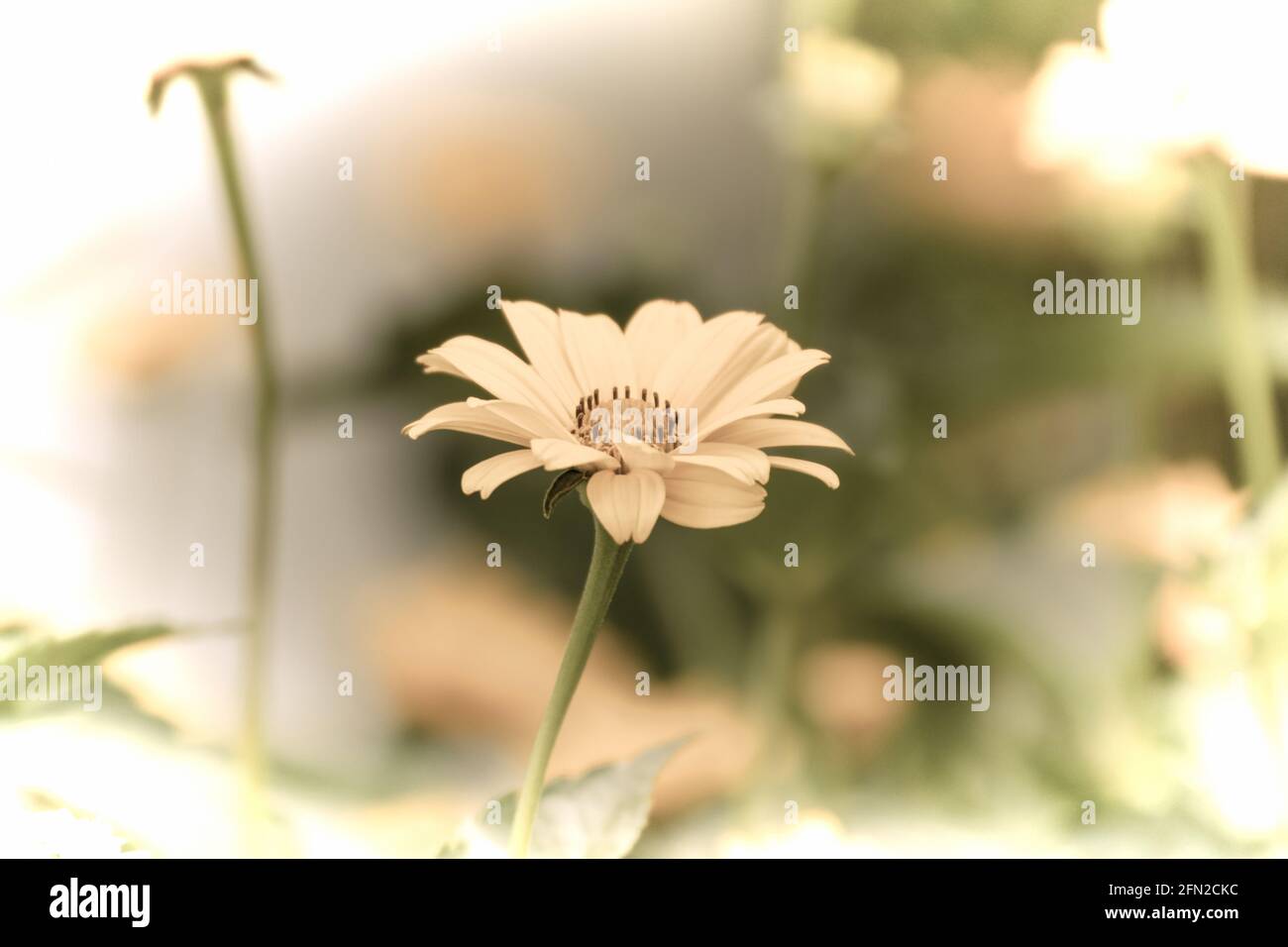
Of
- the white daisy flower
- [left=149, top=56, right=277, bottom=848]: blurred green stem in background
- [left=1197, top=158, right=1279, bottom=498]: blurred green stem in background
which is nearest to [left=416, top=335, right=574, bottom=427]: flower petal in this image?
the white daisy flower

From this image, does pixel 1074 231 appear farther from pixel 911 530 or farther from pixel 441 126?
pixel 441 126

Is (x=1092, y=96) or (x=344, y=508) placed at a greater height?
(x=1092, y=96)

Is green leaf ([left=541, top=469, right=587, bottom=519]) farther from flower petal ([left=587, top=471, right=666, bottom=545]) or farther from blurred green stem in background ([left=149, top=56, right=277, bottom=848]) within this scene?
blurred green stem in background ([left=149, top=56, right=277, bottom=848])

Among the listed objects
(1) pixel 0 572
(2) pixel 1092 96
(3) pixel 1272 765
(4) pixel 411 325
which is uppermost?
(2) pixel 1092 96

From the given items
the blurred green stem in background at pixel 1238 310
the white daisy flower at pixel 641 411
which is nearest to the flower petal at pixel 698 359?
the white daisy flower at pixel 641 411

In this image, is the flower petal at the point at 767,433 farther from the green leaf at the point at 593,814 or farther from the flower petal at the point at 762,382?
the green leaf at the point at 593,814

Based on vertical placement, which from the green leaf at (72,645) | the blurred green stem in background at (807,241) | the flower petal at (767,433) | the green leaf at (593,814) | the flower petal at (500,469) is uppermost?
the blurred green stem in background at (807,241)

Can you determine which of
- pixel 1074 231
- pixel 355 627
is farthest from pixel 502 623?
pixel 1074 231
